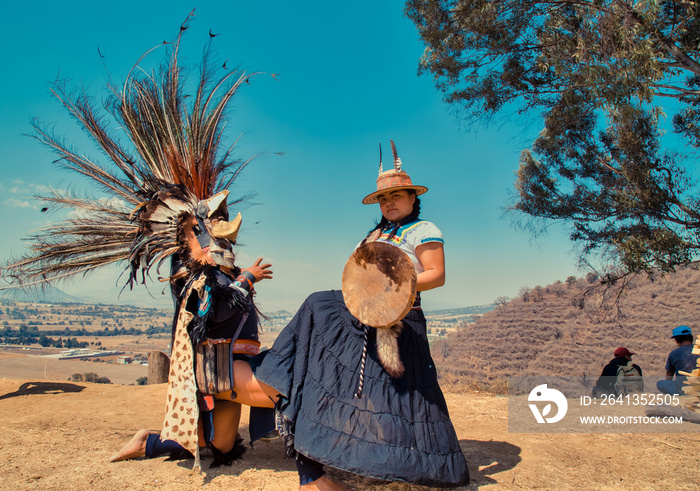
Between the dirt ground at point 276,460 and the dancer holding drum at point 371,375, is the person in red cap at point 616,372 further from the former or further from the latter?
the dancer holding drum at point 371,375

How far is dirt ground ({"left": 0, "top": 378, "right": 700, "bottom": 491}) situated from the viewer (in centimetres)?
263

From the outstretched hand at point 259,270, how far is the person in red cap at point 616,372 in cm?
626

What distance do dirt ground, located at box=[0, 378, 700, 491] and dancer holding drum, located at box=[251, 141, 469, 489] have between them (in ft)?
1.93

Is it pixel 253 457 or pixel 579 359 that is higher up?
pixel 253 457

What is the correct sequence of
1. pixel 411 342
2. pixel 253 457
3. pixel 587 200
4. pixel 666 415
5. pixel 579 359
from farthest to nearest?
pixel 579 359 → pixel 587 200 → pixel 666 415 → pixel 253 457 → pixel 411 342

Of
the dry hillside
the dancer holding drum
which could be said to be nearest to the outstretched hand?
the dancer holding drum

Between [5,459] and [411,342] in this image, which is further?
[5,459]

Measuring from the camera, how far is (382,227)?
2.92 m

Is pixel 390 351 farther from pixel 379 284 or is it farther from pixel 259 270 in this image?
pixel 259 270

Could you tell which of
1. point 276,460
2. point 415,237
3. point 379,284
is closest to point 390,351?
point 379,284

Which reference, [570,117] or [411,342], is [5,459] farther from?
[570,117]

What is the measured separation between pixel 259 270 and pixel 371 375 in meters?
1.10

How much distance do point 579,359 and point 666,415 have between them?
46.3 ft

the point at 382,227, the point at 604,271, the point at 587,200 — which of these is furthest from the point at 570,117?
the point at 382,227
